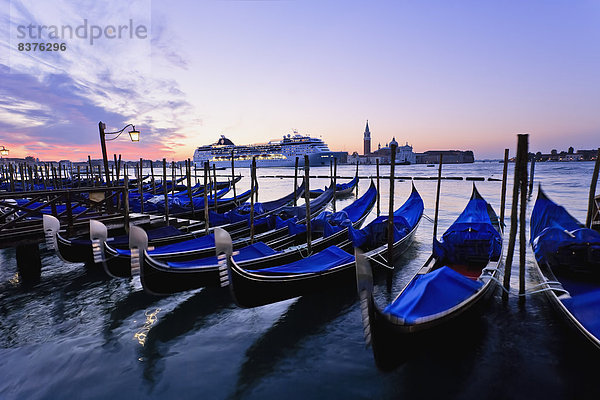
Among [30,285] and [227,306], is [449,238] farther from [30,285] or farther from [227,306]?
[30,285]

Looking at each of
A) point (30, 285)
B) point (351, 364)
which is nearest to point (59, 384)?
point (351, 364)

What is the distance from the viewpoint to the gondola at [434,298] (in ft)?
7.62

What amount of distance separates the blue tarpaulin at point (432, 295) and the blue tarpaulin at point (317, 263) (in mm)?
1106

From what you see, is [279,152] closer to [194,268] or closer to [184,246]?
[184,246]

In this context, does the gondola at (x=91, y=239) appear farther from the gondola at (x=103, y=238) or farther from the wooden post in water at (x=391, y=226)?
the wooden post in water at (x=391, y=226)

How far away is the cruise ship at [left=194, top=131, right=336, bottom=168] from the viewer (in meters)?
53.1

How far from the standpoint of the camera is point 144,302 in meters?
4.46

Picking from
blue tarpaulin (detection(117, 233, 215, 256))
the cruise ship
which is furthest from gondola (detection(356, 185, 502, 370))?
the cruise ship

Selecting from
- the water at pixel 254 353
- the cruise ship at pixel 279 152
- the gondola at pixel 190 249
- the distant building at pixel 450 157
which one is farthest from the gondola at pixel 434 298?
the distant building at pixel 450 157

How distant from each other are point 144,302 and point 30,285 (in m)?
2.37

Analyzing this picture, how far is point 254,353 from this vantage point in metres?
3.32

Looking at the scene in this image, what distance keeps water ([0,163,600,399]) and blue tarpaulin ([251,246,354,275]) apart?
0.60 meters

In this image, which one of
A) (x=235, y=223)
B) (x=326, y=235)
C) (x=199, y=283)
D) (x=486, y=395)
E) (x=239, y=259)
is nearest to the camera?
(x=486, y=395)

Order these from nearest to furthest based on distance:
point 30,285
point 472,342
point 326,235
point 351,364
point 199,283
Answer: point 351,364 → point 472,342 → point 199,283 → point 30,285 → point 326,235
